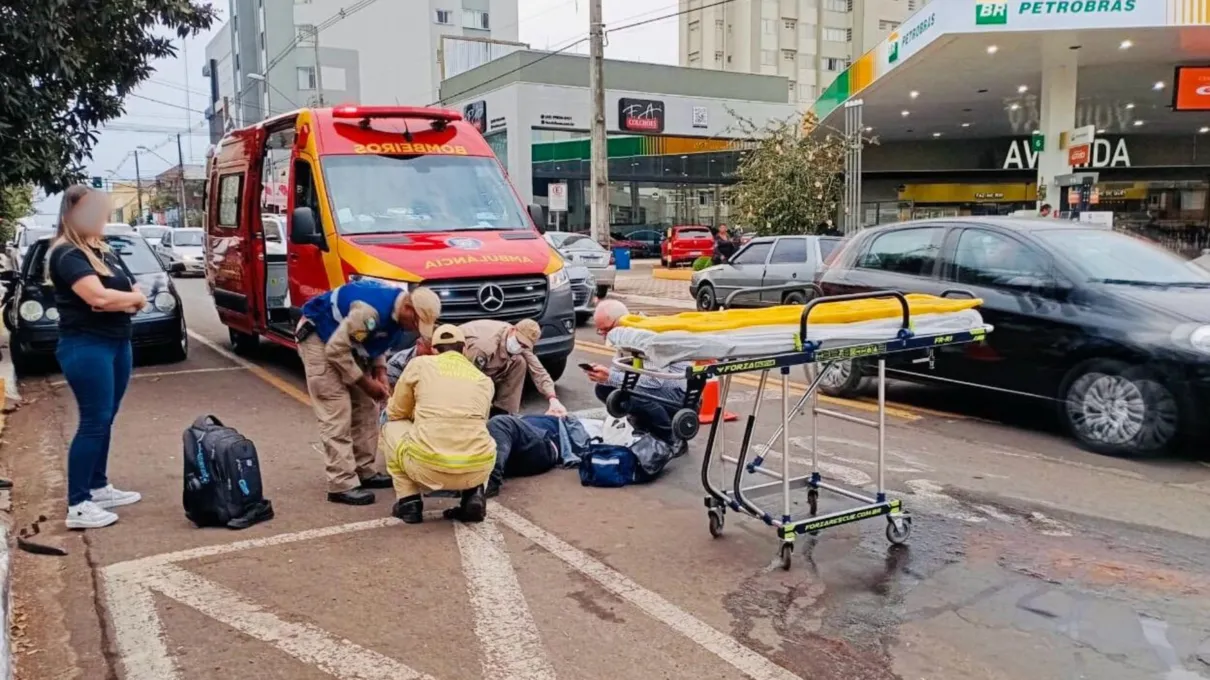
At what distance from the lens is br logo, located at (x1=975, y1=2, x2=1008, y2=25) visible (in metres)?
15.7

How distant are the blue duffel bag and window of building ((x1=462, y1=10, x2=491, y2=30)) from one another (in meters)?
60.0

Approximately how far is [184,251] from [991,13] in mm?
24085

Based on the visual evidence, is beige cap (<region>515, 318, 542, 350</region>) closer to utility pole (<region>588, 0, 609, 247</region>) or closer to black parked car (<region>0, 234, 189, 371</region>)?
black parked car (<region>0, 234, 189, 371</region>)

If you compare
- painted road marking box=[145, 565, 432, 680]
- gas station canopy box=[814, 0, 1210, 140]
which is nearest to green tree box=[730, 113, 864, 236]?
gas station canopy box=[814, 0, 1210, 140]

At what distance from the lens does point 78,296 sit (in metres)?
4.93

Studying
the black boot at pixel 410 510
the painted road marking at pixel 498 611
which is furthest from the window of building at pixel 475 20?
the painted road marking at pixel 498 611

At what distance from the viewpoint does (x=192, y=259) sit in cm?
2906

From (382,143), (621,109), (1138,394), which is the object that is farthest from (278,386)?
(621,109)

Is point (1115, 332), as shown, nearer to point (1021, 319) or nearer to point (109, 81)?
point (1021, 319)

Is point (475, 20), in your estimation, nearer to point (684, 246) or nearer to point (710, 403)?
point (684, 246)

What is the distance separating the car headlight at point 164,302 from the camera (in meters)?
10.8

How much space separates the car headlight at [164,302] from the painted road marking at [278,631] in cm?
705

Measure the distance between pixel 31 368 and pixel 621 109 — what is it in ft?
90.8

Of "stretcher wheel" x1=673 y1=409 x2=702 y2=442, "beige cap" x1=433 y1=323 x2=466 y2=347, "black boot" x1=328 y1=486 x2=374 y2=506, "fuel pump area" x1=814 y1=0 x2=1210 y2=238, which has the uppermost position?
"fuel pump area" x1=814 y1=0 x2=1210 y2=238
